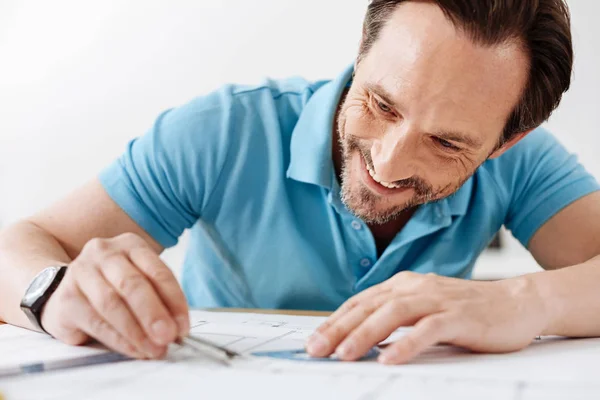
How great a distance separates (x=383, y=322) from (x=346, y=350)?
1.8 inches

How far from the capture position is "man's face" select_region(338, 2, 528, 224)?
2.46 feet

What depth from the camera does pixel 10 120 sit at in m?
2.28

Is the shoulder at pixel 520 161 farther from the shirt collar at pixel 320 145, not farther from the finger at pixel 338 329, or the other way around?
the finger at pixel 338 329

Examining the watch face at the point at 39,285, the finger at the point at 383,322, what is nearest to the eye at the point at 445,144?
the finger at the point at 383,322

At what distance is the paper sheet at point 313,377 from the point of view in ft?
1.56

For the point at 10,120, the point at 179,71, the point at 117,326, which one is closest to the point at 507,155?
the point at 117,326

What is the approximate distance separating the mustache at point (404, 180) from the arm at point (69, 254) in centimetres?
32

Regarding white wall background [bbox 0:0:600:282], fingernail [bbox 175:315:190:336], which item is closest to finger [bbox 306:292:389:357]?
fingernail [bbox 175:315:190:336]

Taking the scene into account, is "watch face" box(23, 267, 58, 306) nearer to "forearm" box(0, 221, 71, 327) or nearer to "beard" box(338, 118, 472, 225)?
"forearm" box(0, 221, 71, 327)

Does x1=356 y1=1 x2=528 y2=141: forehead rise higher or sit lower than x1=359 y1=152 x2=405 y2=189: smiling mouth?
higher

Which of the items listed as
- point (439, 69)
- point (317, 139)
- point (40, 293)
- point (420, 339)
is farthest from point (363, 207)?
point (40, 293)

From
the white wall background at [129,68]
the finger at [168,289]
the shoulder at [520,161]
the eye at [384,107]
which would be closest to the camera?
the finger at [168,289]

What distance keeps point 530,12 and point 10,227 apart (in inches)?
29.5

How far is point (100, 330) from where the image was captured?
0.58 meters
